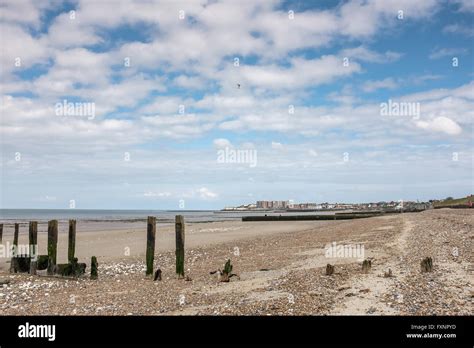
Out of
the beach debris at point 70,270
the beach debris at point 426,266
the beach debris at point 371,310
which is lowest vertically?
the beach debris at point 70,270

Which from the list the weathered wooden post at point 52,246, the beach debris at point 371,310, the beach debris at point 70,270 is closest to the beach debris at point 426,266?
the beach debris at point 371,310

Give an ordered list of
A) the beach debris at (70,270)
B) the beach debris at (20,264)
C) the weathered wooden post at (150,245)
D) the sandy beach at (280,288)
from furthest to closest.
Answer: the beach debris at (20,264) < the beach debris at (70,270) < the weathered wooden post at (150,245) < the sandy beach at (280,288)

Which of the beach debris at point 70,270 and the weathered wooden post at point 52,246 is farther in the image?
the weathered wooden post at point 52,246

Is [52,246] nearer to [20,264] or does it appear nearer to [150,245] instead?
[20,264]

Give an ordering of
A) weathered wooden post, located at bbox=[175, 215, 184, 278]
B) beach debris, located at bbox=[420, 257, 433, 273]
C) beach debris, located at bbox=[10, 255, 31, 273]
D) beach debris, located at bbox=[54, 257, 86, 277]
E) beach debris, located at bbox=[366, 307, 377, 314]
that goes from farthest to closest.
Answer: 1. beach debris, located at bbox=[10, 255, 31, 273]
2. beach debris, located at bbox=[54, 257, 86, 277]
3. weathered wooden post, located at bbox=[175, 215, 184, 278]
4. beach debris, located at bbox=[420, 257, 433, 273]
5. beach debris, located at bbox=[366, 307, 377, 314]

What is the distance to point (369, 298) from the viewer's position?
36.1 ft

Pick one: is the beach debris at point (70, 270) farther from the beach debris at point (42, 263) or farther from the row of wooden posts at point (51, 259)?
the beach debris at point (42, 263)

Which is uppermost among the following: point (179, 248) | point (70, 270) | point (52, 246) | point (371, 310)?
point (179, 248)

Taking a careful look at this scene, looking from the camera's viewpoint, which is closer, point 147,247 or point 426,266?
point 426,266

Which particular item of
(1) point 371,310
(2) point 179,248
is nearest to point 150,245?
(2) point 179,248

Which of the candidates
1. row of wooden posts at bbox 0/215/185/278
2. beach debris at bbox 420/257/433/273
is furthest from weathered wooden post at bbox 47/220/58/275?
beach debris at bbox 420/257/433/273

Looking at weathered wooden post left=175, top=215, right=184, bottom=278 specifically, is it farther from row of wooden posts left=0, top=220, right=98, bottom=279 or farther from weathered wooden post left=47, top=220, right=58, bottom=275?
weathered wooden post left=47, top=220, right=58, bottom=275
